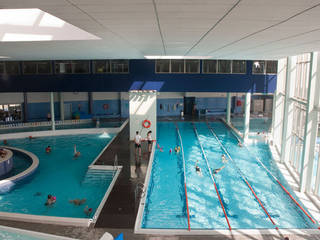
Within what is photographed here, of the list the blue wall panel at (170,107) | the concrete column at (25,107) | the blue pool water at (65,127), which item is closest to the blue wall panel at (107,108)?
the blue pool water at (65,127)

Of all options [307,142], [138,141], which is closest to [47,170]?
[138,141]

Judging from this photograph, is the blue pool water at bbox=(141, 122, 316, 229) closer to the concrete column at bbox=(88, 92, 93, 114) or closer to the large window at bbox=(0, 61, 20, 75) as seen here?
the large window at bbox=(0, 61, 20, 75)

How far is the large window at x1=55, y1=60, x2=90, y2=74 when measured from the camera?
56.0 ft

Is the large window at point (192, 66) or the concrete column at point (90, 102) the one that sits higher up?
the large window at point (192, 66)

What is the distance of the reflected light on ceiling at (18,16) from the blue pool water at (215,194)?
595cm

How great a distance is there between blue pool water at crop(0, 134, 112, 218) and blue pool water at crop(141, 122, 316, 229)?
2150 mm

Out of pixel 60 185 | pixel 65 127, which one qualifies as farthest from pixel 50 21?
pixel 65 127

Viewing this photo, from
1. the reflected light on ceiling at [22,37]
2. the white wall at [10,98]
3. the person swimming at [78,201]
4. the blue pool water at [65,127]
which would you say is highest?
the reflected light on ceiling at [22,37]

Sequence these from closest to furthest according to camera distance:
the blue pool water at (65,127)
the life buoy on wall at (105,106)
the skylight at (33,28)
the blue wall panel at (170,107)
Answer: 1. the skylight at (33,28)
2. the blue pool water at (65,127)
3. the life buoy on wall at (105,106)
4. the blue wall panel at (170,107)

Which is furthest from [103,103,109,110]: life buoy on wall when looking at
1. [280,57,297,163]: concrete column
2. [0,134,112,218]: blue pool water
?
[280,57,297,163]: concrete column

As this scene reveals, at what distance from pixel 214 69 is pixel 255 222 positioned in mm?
10718

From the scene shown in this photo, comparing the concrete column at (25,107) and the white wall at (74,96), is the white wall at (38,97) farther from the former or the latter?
the white wall at (74,96)

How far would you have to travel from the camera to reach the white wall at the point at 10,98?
22.5 m

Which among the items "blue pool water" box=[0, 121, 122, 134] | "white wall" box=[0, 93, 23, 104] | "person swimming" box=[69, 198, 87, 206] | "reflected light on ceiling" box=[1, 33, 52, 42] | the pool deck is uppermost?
"reflected light on ceiling" box=[1, 33, 52, 42]
